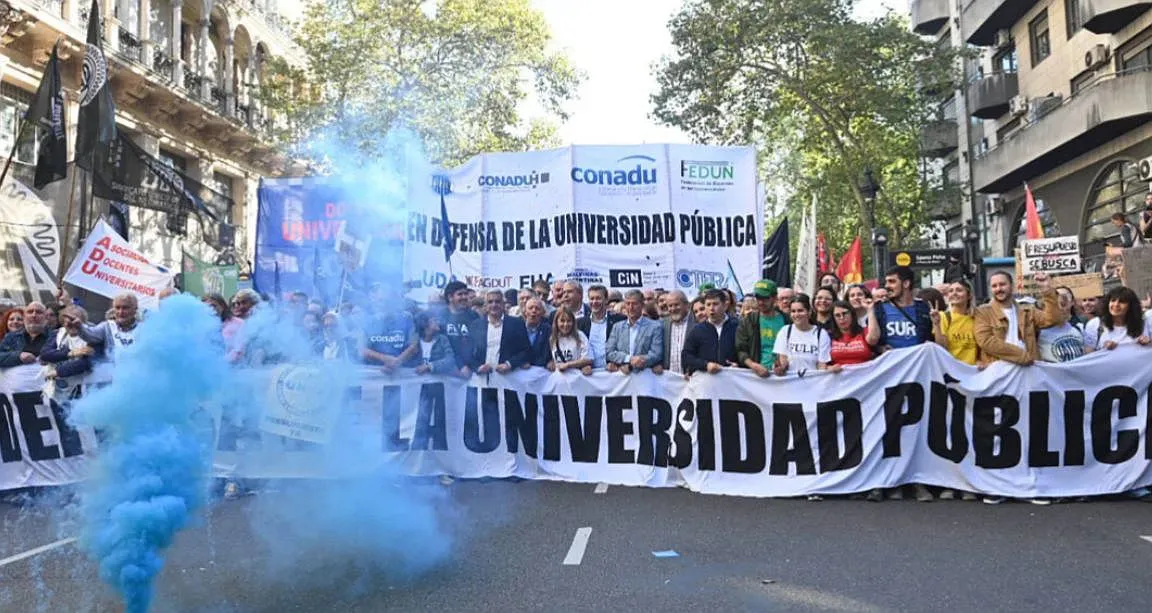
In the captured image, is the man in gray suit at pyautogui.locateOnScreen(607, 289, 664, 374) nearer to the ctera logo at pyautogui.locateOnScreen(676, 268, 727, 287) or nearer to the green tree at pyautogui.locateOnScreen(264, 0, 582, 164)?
the ctera logo at pyautogui.locateOnScreen(676, 268, 727, 287)

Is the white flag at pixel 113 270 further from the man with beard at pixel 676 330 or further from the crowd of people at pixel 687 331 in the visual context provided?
the man with beard at pixel 676 330

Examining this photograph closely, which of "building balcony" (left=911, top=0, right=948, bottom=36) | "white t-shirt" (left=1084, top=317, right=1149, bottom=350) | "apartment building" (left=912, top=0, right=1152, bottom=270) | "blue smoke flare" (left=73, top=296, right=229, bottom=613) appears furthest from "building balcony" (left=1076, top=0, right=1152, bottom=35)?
"blue smoke flare" (left=73, top=296, right=229, bottom=613)

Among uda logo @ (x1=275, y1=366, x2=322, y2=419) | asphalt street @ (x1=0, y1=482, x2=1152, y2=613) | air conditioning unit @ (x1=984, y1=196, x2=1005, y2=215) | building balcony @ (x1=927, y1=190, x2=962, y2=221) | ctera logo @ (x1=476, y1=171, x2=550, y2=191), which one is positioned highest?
building balcony @ (x1=927, y1=190, x2=962, y2=221)

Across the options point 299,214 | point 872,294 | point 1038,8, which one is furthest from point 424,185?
point 1038,8

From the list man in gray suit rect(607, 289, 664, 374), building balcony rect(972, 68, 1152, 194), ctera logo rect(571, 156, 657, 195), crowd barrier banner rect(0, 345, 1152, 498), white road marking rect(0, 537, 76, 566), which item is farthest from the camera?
building balcony rect(972, 68, 1152, 194)

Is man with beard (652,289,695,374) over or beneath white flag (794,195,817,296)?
beneath

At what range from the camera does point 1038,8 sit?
28.9m

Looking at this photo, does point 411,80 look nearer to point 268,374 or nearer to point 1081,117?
point 1081,117

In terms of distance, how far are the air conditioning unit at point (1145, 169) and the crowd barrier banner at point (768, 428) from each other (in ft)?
54.6

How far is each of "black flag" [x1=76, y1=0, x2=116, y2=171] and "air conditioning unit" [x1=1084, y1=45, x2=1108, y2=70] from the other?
75.9ft

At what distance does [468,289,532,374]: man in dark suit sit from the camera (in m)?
8.45

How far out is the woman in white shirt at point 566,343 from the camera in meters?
8.54

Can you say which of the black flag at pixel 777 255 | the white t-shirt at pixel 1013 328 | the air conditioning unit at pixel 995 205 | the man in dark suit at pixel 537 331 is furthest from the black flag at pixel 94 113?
the air conditioning unit at pixel 995 205

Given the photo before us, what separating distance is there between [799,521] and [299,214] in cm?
509
